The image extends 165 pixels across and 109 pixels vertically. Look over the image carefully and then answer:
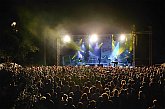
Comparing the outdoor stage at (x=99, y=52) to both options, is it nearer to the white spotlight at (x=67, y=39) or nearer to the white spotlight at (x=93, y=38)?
the white spotlight at (x=93, y=38)

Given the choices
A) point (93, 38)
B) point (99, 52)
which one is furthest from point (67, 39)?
point (99, 52)

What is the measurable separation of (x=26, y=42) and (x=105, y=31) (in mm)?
7360

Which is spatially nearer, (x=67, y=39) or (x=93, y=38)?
(x=93, y=38)

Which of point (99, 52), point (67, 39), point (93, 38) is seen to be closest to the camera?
point (93, 38)

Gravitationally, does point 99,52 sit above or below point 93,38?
below

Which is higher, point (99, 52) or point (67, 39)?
point (67, 39)

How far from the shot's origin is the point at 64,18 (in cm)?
2509

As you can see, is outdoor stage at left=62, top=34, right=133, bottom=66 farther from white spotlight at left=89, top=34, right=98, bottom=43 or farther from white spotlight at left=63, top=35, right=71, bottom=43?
white spotlight at left=63, top=35, right=71, bottom=43

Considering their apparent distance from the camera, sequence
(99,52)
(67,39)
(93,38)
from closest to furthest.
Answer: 1. (93,38)
2. (67,39)
3. (99,52)

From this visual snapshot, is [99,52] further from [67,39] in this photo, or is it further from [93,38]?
[67,39]

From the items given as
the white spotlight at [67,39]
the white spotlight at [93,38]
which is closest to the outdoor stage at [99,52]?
the white spotlight at [93,38]

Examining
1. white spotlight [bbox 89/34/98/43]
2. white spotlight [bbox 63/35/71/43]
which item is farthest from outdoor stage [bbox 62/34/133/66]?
white spotlight [bbox 63/35/71/43]

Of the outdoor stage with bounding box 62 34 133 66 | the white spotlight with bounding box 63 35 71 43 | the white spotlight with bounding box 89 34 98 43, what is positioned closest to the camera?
the white spotlight with bounding box 89 34 98 43

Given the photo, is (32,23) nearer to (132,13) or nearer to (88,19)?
(88,19)
